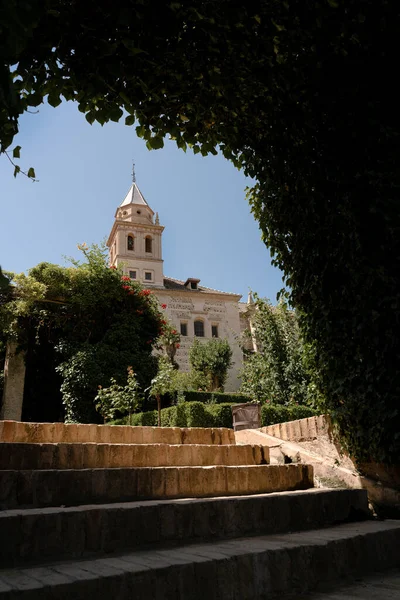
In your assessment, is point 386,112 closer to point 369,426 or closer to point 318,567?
point 369,426

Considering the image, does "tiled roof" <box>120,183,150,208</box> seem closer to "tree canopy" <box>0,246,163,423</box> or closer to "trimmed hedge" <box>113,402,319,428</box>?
"tree canopy" <box>0,246,163,423</box>

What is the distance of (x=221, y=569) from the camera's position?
2.28 meters

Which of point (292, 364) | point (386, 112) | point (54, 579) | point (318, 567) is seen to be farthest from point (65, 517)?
point (292, 364)

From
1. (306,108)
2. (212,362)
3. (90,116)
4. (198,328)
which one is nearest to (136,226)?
(198,328)

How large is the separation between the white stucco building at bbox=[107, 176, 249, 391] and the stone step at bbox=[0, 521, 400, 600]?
3344 centimetres

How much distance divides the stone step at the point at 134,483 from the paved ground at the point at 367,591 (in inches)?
50.7

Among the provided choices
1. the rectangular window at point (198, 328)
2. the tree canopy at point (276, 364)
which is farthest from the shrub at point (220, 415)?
the rectangular window at point (198, 328)

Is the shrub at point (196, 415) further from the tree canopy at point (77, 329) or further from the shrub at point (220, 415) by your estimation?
the tree canopy at point (77, 329)

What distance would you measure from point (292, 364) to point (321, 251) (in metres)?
9.87

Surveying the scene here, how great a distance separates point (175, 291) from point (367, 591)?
37.4 meters

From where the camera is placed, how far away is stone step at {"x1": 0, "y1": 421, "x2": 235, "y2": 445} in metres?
4.52

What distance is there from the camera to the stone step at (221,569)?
1.91 m

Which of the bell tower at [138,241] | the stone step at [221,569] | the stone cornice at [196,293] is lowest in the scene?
the stone step at [221,569]

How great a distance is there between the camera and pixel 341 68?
4.28 meters
